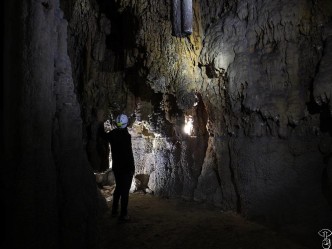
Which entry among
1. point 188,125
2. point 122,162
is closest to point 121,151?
point 122,162

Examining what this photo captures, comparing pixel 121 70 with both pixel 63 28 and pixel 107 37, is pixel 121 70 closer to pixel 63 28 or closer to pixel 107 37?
pixel 107 37

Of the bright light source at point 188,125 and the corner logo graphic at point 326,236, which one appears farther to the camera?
the bright light source at point 188,125

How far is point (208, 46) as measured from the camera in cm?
755

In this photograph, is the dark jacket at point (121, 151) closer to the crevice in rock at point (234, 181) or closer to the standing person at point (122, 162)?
the standing person at point (122, 162)

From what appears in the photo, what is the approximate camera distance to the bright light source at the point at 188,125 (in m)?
8.81

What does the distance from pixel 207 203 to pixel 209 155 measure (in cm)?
122

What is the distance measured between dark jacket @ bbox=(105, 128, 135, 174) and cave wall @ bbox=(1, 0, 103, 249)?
187 centimetres

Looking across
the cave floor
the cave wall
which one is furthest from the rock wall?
the cave wall

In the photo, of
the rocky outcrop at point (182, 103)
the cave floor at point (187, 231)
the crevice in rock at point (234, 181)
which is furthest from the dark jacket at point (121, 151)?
the crevice in rock at point (234, 181)

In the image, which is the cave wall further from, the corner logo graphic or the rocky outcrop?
the corner logo graphic

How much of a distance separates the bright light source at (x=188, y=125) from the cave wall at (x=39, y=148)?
4.84 metres

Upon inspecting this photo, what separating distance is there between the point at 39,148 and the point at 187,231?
337 centimetres

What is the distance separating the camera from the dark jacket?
246 inches

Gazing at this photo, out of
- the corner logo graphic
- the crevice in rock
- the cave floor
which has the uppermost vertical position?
the crevice in rock
